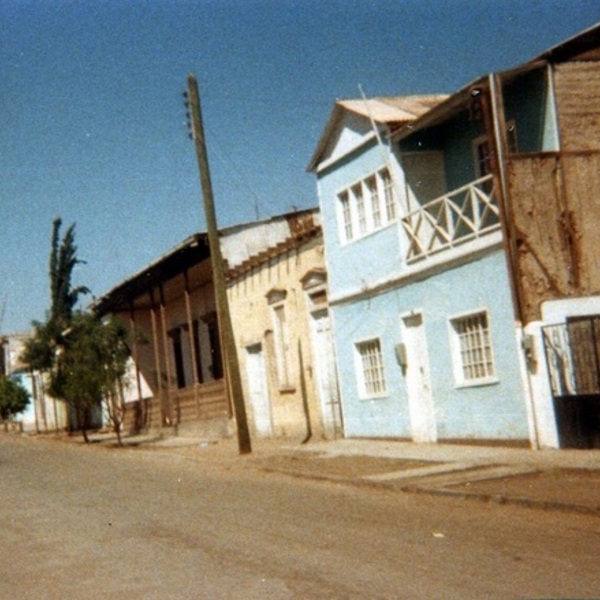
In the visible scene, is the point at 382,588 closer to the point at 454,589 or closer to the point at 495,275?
the point at 454,589

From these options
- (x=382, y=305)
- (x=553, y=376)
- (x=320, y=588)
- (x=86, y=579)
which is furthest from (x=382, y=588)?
(x=382, y=305)

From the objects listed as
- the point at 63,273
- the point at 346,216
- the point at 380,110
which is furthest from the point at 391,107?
the point at 63,273

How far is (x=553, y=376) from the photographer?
1531cm

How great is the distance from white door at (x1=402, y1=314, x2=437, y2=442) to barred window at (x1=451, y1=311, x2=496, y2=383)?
41.3 inches

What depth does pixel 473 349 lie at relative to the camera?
57.6 feet

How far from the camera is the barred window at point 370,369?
2086 centimetres

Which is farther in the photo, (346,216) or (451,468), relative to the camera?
(346,216)

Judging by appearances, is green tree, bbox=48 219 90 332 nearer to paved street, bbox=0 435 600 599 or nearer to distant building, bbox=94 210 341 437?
distant building, bbox=94 210 341 437

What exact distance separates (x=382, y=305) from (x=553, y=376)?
5576 millimetres

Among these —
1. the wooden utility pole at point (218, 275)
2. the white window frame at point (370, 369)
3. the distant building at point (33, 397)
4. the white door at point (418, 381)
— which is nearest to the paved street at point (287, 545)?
the white door at point (418, 381)

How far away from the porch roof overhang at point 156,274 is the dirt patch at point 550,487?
15482mm

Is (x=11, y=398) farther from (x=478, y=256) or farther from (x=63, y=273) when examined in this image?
(x=478, y=256)

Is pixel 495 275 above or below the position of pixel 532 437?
above

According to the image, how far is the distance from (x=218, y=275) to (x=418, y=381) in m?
4.52
